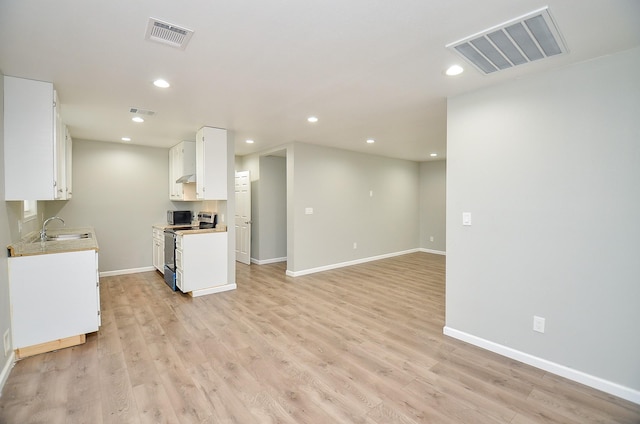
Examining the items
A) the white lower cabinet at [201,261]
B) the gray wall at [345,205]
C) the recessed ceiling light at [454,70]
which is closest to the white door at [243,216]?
the gray wall at [345,205]

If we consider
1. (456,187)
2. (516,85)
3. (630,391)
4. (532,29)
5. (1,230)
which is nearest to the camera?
(532,29)

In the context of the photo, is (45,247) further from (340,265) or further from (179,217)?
(340,265)

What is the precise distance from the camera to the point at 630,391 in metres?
2.11

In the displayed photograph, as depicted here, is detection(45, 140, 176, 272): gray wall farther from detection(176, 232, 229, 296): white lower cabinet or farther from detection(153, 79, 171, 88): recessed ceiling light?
detection(153, 79, 171, 88): recessed ceiling light

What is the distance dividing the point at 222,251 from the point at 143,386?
248 cm

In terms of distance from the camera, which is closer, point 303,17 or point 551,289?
point 303,17

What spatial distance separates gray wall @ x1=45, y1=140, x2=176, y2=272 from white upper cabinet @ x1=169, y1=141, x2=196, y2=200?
1.05 ft

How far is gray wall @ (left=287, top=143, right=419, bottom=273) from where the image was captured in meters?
5.56

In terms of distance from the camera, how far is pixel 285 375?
2.40 m

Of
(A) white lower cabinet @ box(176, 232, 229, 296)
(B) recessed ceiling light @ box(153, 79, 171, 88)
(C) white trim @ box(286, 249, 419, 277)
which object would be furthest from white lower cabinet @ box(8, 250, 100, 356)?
(C) white trim @ box(286, 249, 419, 277)

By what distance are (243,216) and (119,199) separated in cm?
235

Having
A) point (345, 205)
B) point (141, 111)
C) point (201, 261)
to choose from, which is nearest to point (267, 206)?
point (345, 205)

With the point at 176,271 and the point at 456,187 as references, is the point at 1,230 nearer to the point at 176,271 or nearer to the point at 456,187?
the point at 176,271

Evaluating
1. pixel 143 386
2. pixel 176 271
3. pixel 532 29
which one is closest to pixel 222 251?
pixel 176 271
